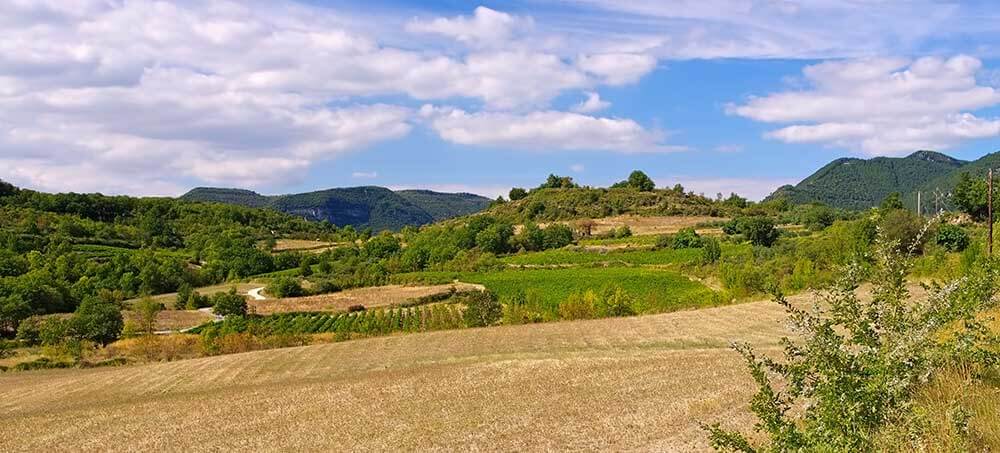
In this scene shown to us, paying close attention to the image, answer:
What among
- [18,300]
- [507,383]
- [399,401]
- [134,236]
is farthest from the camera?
[134,236]

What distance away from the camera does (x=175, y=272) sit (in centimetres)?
12862

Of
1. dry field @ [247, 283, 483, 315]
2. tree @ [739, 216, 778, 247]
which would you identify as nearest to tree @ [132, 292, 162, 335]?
dry field @ [247, 283, 483, 315]

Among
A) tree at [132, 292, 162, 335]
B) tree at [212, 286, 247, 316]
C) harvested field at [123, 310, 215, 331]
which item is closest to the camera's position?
tree at [132, 292, 162, 335]

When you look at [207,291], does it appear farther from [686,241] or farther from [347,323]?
[686,241]

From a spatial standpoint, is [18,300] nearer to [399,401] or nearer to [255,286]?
[255,286]

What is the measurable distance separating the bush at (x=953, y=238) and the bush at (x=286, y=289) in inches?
3307

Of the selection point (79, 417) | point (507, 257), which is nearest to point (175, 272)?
point (507, 257)

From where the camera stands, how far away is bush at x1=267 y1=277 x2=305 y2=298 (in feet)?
365

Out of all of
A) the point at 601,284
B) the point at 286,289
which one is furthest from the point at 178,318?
the point at 601,284

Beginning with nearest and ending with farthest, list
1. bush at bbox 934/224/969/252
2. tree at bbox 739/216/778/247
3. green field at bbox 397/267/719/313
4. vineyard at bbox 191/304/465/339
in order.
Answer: vineyard at bbox 191/304/465/339
green field at bbox 397/267/719/313
bush at bbox 934/224/969/252
tree at bbox 739/216/778/247

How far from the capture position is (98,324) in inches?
2854

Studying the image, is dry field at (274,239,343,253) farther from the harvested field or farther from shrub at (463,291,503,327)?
shrub at (463,291,503,327)

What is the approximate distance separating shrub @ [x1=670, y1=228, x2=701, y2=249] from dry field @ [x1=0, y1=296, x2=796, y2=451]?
69.9 m

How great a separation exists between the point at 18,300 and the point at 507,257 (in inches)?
2864
